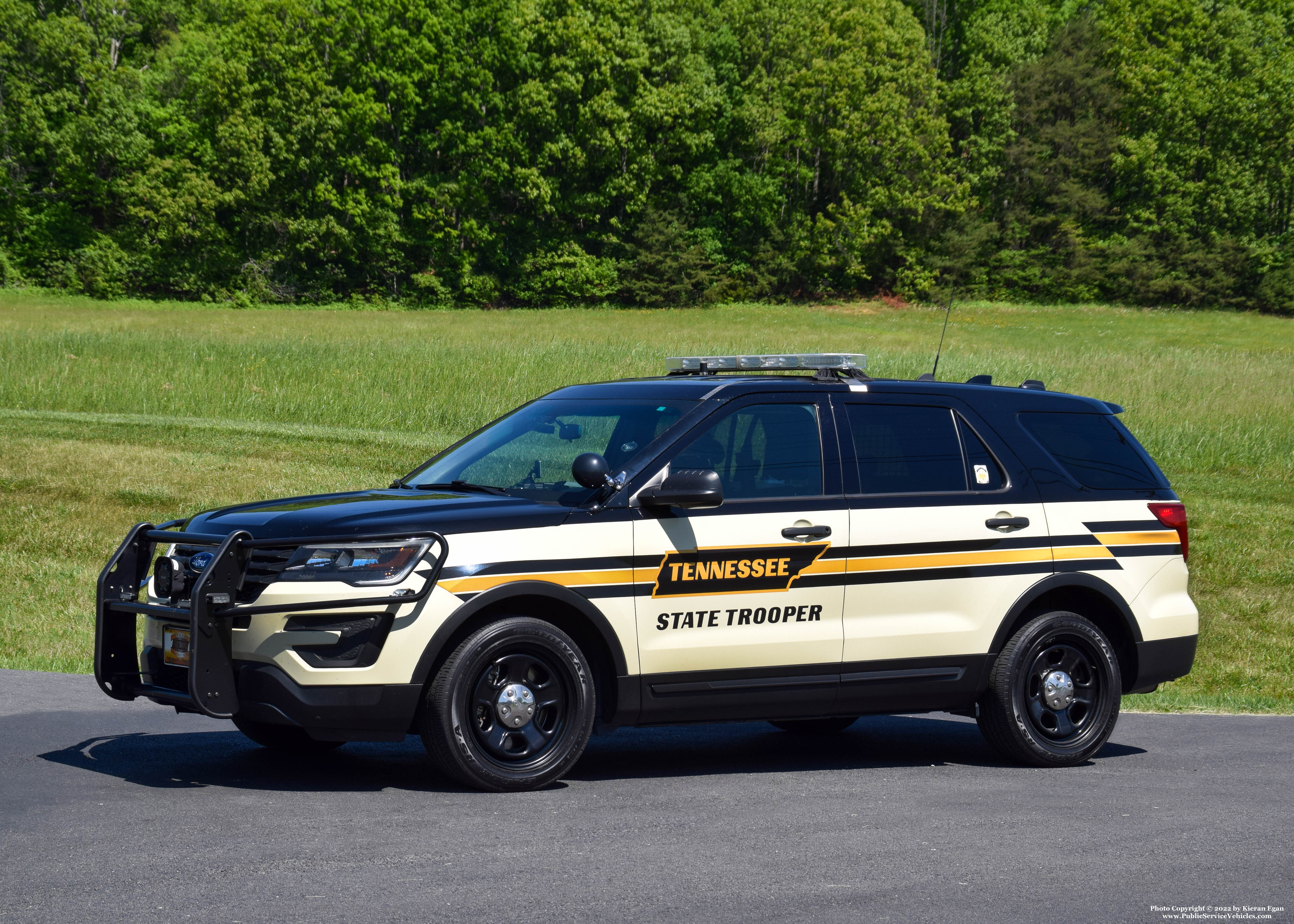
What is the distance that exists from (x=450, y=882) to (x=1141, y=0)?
3691 inches

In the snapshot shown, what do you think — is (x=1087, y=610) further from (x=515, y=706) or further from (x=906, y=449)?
(x=515, y=706)

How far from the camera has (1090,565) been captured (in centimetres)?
810

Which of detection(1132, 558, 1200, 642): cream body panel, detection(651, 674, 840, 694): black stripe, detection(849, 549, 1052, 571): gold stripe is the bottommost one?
detection(651, 674, 840, 694): black stripe

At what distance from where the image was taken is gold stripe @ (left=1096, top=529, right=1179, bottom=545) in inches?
322

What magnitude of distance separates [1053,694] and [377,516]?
3.73 metres

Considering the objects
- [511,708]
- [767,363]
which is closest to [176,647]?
[511,708]

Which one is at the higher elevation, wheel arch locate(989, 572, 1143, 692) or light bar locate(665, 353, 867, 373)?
light bar locate(665, 353, 867, 373)

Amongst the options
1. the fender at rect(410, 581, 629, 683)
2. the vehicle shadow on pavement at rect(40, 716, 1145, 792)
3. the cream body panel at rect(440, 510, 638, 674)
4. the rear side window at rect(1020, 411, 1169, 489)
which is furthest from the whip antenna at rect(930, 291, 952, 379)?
the vehicle shadow on pavement at rect(40, 716, 1145, 792)

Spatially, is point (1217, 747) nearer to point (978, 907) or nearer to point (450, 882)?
point (978, 907)

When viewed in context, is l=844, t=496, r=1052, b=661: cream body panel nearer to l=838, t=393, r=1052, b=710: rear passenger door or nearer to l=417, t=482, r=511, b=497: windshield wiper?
l=838, t=393, r=1052, b=710: rear passenger door

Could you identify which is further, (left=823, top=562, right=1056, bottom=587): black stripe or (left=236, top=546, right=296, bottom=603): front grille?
(left=823, top=562, right=1056, bottom=587): black stripe

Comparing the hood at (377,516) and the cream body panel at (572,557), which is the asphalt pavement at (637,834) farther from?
the hood at (377,516)

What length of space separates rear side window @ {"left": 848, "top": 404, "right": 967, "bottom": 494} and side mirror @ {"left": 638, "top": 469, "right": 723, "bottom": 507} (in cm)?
104

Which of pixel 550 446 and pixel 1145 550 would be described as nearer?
pixel 550 446
